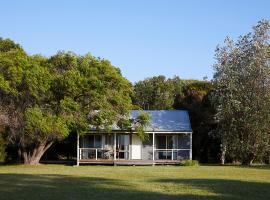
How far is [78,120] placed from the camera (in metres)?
34.8

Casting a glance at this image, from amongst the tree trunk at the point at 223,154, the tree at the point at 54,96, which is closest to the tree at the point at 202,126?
the tree trunk at the point at 223,154

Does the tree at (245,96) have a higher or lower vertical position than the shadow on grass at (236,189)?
higher

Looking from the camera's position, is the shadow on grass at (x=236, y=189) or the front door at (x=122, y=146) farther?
the front door at (x=122, y=146)

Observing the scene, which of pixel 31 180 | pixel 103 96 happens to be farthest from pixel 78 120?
pixel 31 180

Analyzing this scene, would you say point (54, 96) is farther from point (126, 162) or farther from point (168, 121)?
point (168, 121)

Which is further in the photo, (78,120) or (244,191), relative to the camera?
(78,120)

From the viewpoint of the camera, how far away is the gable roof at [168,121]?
128 ft

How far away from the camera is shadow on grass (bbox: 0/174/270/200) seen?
15.8 m

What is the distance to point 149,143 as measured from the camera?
4059 cm

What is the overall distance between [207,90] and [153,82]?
14685mm

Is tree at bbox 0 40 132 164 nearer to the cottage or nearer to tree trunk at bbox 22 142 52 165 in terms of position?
tree trunk at bbox 22 142 52 165

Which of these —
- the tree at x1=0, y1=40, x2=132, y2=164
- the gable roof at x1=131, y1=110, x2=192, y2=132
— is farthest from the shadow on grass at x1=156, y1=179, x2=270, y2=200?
the gable roof at x1=131, y1=110, x2=192, y2=132

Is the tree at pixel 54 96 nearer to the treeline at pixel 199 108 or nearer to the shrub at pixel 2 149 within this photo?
the shrub at pixel 2 149

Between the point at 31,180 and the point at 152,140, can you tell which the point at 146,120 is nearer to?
the point at 152,140
